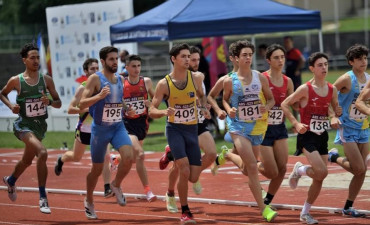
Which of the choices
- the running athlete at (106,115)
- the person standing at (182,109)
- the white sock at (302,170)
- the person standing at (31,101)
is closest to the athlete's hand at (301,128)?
the white sock at (302,170)

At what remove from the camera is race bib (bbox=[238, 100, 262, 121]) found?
12.3m

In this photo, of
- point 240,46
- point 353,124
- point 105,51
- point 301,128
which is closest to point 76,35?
point 105,51

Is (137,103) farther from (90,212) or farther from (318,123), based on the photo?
(318,123)

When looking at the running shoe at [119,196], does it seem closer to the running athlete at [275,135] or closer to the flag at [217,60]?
the running athlete at [275,135]

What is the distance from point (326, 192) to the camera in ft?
47.3

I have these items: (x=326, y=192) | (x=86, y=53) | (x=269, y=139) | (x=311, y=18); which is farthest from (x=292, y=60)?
(x=269, y=139)

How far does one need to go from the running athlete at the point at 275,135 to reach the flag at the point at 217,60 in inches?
531

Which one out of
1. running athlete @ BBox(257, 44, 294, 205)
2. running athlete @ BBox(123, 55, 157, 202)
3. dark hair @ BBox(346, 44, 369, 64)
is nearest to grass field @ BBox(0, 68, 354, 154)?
running athlete @ BBox(123, 55, 157, 202)

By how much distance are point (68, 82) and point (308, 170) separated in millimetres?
17715

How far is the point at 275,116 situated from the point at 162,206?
219cm

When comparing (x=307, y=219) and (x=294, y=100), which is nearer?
(x=307, y=219)

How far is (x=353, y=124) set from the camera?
12.3 meters

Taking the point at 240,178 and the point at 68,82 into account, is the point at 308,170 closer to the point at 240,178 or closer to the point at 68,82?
the point at 240,178

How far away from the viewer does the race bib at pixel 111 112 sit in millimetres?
12617
